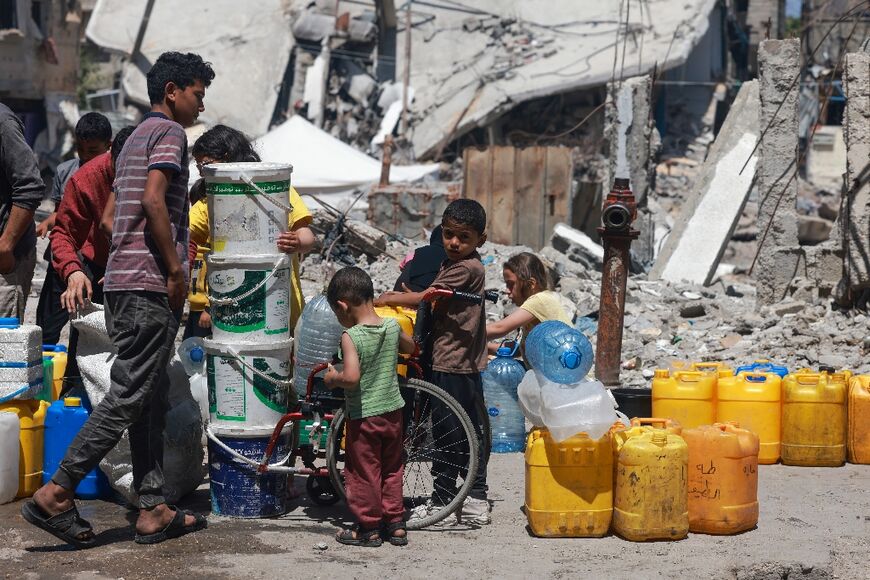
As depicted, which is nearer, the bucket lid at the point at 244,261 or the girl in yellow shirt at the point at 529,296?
the bucket lid at the point at 244,261


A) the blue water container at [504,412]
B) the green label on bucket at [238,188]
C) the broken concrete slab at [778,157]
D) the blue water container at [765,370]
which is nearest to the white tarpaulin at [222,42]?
the broken concrete slab at [778,157]

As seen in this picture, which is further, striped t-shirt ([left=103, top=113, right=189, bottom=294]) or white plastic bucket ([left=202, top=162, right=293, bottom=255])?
white plastic bucket ([left=202, top=162, right=293, bottom=255])

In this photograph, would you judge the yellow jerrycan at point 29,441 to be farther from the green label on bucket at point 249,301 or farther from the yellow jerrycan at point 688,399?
the yellow jerrycan at point 688,399

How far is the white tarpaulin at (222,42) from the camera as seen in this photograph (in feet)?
89.0

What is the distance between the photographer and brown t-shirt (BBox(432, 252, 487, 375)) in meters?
5.43

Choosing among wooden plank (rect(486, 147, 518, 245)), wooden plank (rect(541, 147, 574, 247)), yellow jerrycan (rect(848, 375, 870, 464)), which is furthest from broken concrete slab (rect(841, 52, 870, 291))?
wooden plank (rect(486, 147, 518, 245))

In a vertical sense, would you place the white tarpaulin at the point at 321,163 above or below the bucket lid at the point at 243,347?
above

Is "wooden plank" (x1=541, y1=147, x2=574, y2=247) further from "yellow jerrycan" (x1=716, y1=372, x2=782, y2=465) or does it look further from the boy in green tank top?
the boy in green tank top

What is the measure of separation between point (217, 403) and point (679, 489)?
2159mm

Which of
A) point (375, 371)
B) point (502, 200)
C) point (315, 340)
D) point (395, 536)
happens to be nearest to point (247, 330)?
point (315, 340)

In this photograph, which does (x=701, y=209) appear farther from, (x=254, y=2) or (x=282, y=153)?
(x=254, y=2)

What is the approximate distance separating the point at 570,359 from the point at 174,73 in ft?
7.21

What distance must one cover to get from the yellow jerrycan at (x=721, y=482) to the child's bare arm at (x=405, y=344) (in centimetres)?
137

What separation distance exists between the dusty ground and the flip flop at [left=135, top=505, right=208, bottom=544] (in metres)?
0.04
